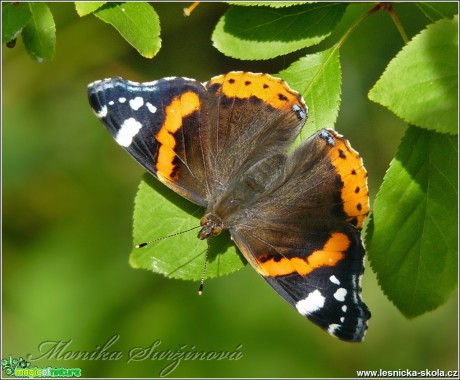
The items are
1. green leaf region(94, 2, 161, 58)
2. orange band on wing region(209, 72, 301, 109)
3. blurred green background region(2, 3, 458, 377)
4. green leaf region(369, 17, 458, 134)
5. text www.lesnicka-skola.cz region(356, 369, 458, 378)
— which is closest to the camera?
green leaf region(369, 17, 458, 134)

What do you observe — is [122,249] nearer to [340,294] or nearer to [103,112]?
[103,112]

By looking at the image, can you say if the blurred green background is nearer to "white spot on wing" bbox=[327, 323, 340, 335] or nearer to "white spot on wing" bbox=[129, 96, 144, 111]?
"white spot on wing" bbox=[129, 96, 144, 111]

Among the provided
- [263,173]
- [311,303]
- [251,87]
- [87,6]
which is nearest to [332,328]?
[311,303]

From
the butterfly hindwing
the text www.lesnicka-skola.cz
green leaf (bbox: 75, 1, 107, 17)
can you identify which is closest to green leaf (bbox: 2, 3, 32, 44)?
green leaf (bbox: 75, 1, 107, 17)

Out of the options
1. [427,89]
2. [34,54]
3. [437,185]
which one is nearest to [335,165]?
[437,185]

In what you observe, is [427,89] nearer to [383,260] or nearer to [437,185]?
[437,185]
